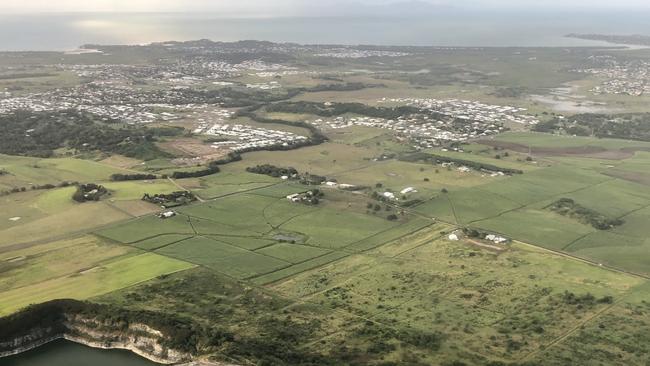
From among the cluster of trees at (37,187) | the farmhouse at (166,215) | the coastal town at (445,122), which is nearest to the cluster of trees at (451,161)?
the coastal town at (445,122)

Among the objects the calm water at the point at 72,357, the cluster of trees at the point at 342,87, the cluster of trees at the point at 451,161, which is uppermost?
the cluster of trees at the point at 342,87

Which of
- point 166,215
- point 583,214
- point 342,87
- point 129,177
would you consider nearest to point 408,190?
point 583,214

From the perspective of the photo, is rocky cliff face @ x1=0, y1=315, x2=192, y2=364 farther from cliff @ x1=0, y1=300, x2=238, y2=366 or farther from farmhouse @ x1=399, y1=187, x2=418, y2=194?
farmhouse @ x1=399, y1=187, x2=418, y2=194

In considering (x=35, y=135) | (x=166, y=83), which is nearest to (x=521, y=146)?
(x=35, y=135)

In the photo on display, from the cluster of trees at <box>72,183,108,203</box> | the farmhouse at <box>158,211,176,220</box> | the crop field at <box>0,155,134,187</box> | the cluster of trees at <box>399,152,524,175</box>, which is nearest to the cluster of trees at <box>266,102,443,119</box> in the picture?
the cluster of trees at <box>399,152,524,175</box>

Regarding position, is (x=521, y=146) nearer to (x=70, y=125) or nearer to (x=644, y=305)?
(x=644, y=305)

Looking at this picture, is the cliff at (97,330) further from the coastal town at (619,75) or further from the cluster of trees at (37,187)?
the coastal town at (619,75)
